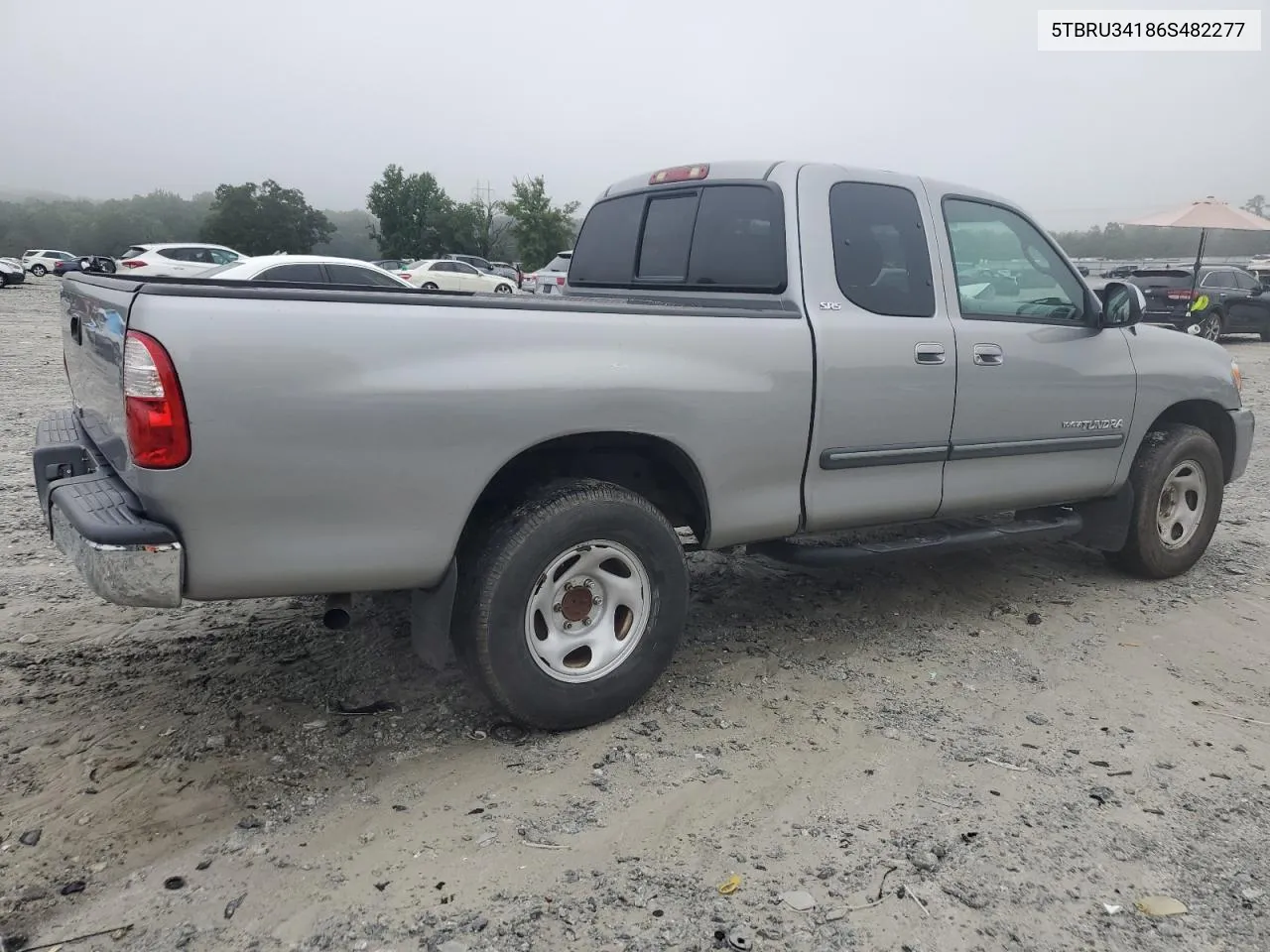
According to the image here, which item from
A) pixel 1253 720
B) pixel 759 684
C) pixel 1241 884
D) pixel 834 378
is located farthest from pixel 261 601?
pixel 1253 720

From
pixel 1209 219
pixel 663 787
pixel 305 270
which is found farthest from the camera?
pixel 1209 219

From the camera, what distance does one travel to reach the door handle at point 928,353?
3828 millimetres

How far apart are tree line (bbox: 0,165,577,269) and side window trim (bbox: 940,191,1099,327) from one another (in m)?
58.1

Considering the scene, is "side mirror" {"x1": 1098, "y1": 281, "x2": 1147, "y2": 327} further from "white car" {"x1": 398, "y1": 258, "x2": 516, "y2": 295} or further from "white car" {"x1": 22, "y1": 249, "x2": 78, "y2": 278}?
"white car" {"x1": 22, "y1": 249, "x2": 78, "y2": 278}

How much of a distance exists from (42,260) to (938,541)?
2127 inches

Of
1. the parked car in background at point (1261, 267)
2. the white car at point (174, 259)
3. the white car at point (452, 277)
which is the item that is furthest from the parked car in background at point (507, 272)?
the parked car in background at point (1261, 267)

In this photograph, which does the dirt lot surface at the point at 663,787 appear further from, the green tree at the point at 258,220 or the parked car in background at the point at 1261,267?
the green tree at the point at 258,220

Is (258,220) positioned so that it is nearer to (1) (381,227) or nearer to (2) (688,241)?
(1) (381,227)

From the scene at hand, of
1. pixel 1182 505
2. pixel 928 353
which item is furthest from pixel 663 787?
pixel 1182 505

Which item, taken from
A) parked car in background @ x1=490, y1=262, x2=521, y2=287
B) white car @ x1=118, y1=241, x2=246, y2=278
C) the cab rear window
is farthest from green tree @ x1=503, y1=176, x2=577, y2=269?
the cab rear window

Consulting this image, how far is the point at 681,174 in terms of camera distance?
432cm

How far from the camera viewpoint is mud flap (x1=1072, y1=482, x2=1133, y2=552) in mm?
4863

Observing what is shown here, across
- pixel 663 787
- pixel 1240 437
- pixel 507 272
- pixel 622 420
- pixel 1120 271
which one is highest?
pixel 1120 271

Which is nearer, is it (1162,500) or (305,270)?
(1162,500)
